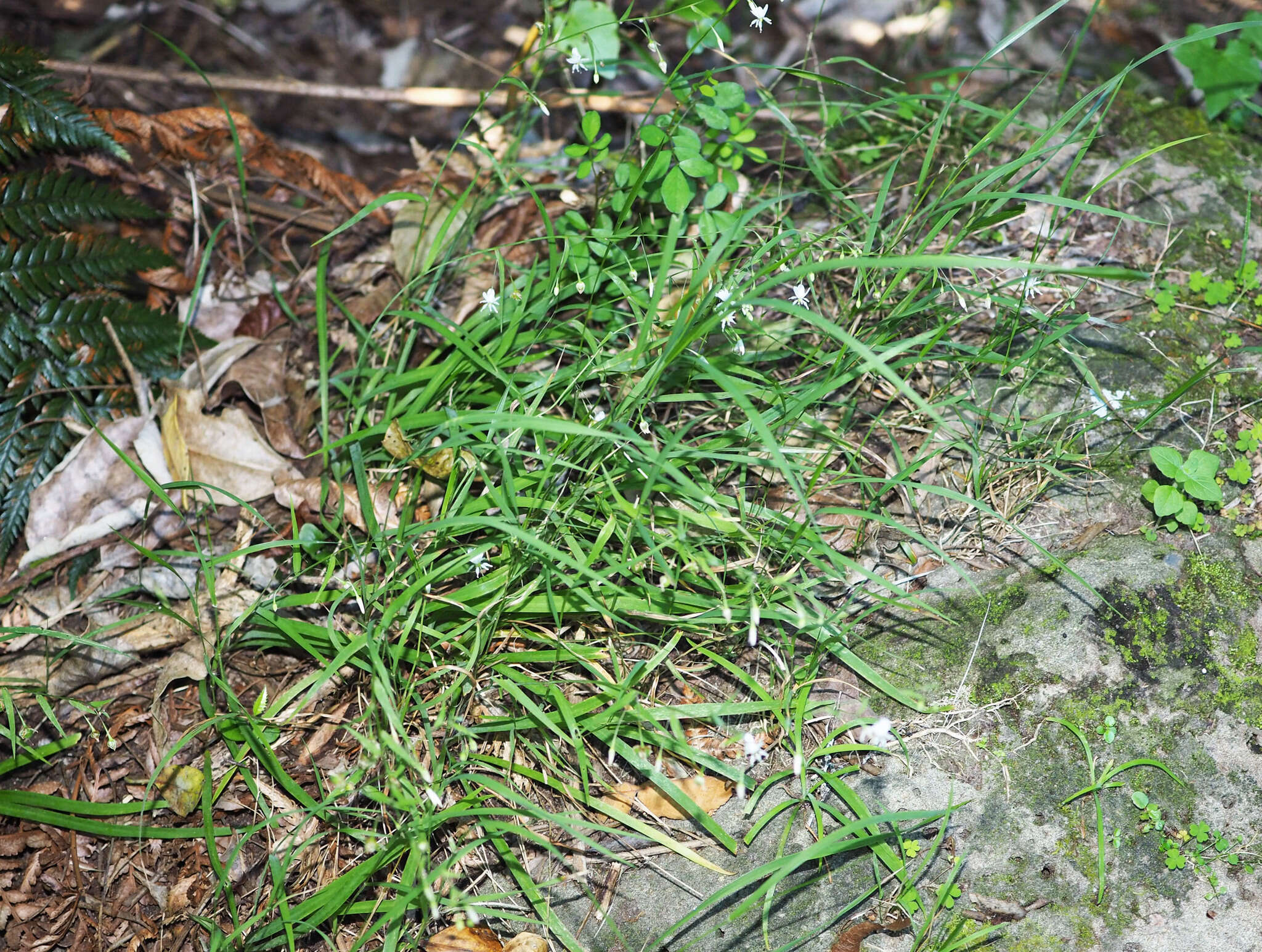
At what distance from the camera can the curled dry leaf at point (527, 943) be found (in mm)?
1620

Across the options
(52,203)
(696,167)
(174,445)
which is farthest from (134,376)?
(696,167)

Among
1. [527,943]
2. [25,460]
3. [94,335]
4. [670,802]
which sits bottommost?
[527,943]

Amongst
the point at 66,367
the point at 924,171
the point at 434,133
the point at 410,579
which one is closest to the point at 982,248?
the point at 924,171

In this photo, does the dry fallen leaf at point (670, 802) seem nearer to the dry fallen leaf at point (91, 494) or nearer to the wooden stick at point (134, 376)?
the dry fallen leaf at point (91, 494)

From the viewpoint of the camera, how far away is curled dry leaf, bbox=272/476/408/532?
2.06m

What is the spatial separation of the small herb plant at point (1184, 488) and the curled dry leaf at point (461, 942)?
1718mm

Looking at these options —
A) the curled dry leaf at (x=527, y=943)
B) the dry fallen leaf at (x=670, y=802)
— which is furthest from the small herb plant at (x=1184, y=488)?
the curled dry leaf at (x=527, y=943)

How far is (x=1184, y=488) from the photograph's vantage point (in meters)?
1.80

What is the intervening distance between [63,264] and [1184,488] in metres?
2.97

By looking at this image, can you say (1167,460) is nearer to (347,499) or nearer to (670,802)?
(670,802)

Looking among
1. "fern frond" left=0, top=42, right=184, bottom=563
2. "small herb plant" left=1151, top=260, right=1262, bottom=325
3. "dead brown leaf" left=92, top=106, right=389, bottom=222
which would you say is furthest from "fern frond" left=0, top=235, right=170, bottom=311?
"small herb plant" left=1151, top=260, right=1262, bottom=325

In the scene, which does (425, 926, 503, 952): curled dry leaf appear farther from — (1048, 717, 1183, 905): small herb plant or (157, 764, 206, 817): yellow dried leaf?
(1048, 717, 1183, 905): small herb plant

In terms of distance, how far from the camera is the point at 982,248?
2.36 metres

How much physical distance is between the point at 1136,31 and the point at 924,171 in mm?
2449
